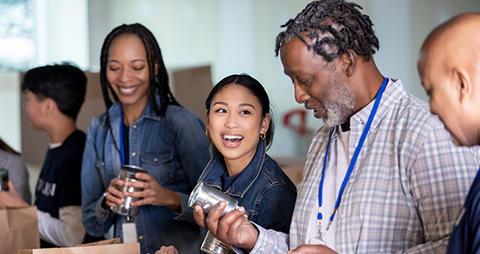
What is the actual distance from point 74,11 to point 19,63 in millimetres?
452

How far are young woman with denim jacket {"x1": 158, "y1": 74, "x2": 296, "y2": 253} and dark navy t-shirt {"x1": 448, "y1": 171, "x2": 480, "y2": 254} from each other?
0.73m

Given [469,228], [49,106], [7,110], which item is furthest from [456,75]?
[7,110]

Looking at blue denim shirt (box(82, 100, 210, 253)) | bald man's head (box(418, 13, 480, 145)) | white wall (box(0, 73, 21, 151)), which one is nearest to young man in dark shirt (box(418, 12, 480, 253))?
bald man's head (box(418, 13, 480, 145))

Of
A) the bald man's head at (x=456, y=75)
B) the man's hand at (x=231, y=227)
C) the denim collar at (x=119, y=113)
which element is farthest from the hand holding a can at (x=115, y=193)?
the bald man's head at (x=456, y=75)

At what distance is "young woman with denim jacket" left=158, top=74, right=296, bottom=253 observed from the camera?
6.08 feet

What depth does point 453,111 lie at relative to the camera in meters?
1.10

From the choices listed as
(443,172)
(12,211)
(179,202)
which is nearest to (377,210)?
(443,172)

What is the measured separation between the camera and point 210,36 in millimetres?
4734

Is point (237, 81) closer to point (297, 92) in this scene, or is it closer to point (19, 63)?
point (297, 92)

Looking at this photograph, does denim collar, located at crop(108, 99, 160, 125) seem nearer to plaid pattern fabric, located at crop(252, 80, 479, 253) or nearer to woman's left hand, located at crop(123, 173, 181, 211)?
woman's left hand, located at crop(123, 173, 181, 211)

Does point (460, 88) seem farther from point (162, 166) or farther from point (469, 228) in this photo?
point (162, 166)

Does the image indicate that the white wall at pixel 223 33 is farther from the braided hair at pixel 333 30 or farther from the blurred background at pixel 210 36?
the braided hair at pixel 333 30

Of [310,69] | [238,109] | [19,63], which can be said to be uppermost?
[310,69]

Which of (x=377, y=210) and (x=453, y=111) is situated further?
(x=377, y=210)
